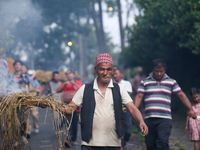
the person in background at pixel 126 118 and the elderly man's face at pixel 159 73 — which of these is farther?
the person in background at pixel 126 118

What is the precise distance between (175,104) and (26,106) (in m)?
9.76

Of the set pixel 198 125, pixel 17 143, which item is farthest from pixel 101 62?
pixel 198 125

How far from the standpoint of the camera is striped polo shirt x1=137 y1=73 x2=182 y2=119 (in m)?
4.97

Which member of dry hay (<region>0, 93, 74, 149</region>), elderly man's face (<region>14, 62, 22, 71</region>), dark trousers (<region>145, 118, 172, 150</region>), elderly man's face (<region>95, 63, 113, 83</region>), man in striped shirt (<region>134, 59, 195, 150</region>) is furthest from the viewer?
elderly man's face (<region>14, 62, 22, 71</region>)

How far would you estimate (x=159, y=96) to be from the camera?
504 cm

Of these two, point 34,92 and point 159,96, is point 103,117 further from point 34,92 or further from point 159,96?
point 34,92

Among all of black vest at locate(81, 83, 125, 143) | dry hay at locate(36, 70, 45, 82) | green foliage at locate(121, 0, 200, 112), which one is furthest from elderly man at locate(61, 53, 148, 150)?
dry hay at locate(36, 70, 45, 82)

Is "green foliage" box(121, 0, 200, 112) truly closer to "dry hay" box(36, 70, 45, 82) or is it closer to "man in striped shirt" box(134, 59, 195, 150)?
"man in striped shirt" box(134, 59, 195, 150)

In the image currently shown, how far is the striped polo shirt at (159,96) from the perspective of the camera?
4.97m

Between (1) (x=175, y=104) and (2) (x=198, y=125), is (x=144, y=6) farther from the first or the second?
(2) (x=198, y=125)

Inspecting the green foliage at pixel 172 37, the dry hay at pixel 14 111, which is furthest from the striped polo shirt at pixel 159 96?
the green foliage at pixel 172 37

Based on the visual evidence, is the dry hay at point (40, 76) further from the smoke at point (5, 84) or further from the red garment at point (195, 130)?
the red garment at point (195, 130)

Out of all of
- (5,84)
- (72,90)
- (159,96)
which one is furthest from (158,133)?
(72,90)

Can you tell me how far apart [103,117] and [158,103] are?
181cm
